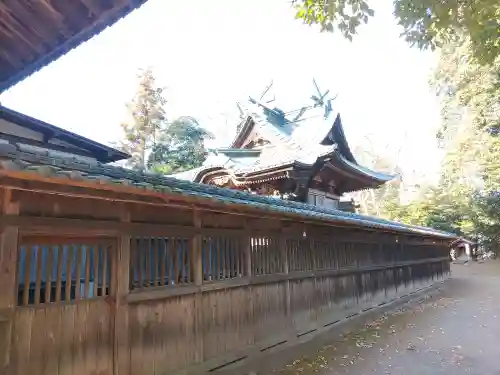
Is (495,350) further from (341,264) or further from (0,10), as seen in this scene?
(0,10)

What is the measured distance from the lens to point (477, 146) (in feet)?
75.3

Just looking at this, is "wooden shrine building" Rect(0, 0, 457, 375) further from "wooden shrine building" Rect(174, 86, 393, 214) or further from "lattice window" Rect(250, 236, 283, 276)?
"wooden shrine building" Rect(174, 86, 393, 214)

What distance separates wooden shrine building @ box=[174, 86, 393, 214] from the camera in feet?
44.5

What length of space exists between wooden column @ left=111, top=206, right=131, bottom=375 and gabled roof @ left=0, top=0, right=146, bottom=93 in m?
2.11

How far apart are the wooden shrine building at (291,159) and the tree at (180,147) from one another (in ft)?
36.7

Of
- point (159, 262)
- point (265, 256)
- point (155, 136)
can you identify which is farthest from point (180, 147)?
point (159, 262)

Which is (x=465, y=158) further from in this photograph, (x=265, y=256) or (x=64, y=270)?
(x=64, y=270)

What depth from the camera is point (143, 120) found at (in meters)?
29.7

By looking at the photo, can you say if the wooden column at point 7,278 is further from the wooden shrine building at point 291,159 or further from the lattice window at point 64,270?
the wooden shrine building at point 291,159

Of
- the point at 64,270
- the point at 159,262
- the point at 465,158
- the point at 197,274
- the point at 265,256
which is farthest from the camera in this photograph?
the point at 465,158

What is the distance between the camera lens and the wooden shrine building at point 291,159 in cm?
1355

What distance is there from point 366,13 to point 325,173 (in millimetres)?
10298

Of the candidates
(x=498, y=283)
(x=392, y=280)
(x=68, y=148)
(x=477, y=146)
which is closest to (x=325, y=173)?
(x=392, y=280)

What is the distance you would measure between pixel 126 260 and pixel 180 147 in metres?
27.0
